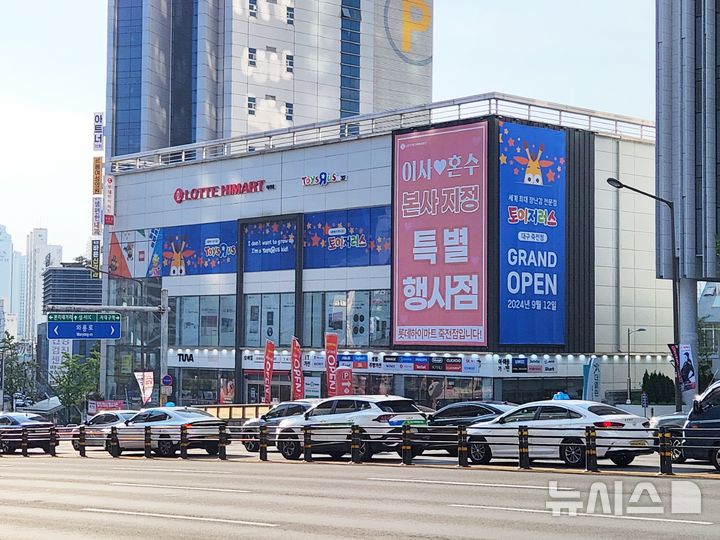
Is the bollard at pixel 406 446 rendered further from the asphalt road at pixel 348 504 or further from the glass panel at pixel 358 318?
the glass panel at pixel 358 318

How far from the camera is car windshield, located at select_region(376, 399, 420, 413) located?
32469 millimetres

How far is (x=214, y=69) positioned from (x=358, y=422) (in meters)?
93.2

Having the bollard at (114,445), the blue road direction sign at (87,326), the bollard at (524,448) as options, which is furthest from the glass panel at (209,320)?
the bollard at (524,448)

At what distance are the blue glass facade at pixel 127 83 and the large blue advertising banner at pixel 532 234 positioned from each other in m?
66.0

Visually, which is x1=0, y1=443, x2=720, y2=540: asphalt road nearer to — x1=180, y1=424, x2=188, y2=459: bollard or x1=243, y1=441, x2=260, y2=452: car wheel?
x1=180, y1=424, x2=188, y2=459: bollard

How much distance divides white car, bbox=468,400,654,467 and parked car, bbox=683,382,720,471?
94 cm

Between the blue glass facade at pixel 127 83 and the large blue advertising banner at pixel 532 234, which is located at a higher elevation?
the blue glass facade at pixel 127 83

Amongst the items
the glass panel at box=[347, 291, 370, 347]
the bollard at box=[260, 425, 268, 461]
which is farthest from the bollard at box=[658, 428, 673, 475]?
the glass panel at box=[347, 291, 370, 347]

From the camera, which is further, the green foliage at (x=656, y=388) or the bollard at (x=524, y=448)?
the green foliage at (x=656, y=388)

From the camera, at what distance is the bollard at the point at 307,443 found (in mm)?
32750

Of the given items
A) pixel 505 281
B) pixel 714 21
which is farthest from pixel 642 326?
pixel 714 21

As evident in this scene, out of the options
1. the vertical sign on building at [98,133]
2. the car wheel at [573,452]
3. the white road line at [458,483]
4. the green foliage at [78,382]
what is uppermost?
the vertical sign on building at [98,133]

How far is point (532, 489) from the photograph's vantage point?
70.6 ft

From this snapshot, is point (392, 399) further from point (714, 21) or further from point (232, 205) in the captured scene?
point (232, 205)
